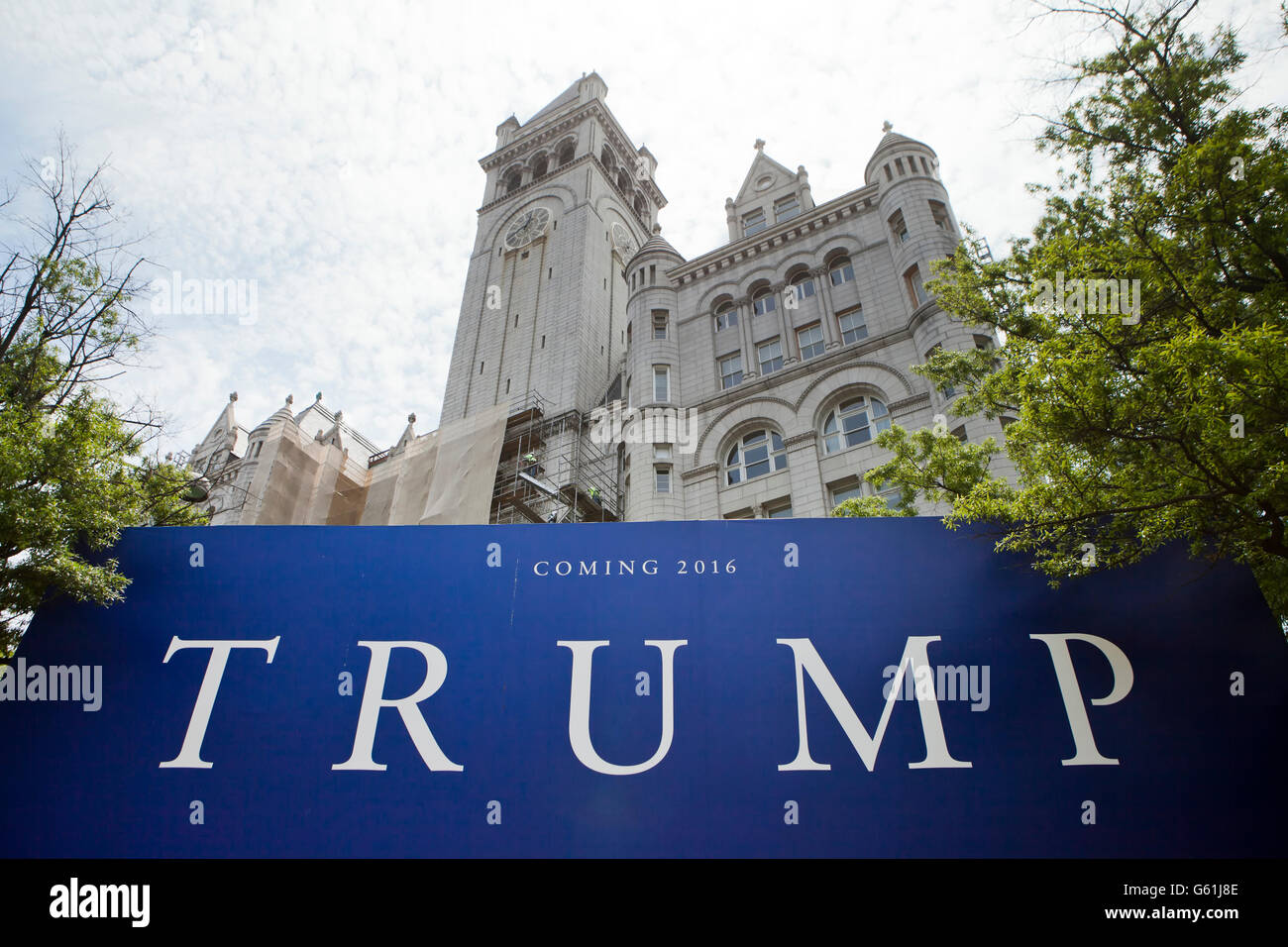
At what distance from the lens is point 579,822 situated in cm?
759

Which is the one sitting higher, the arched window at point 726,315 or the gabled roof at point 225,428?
the gabled roof at point 225,428

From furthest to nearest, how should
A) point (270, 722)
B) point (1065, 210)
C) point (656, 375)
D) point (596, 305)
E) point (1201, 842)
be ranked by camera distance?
point (596, 305) < point (656, 375) < point (1065, 210) < point (270, 722) < point (1201, 842)

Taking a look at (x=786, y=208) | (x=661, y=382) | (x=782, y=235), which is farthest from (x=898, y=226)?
(x=661, y=382)

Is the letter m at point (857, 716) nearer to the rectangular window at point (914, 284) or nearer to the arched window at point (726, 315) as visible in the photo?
the rectangular window at point (914, 284)

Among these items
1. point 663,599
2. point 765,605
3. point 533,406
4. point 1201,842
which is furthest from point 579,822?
point 533,406

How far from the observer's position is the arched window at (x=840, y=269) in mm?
28109

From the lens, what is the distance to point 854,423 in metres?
24.2

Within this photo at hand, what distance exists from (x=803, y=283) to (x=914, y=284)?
15.4 ft

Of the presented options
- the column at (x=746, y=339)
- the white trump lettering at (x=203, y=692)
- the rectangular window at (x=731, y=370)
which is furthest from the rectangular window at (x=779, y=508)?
the white trump lettering at (x=203, y=692)

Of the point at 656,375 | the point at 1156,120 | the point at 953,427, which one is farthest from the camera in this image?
the point at 656,375

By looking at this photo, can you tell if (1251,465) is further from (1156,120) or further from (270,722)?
(270,722)

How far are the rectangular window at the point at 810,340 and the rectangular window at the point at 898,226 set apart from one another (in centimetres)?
416
